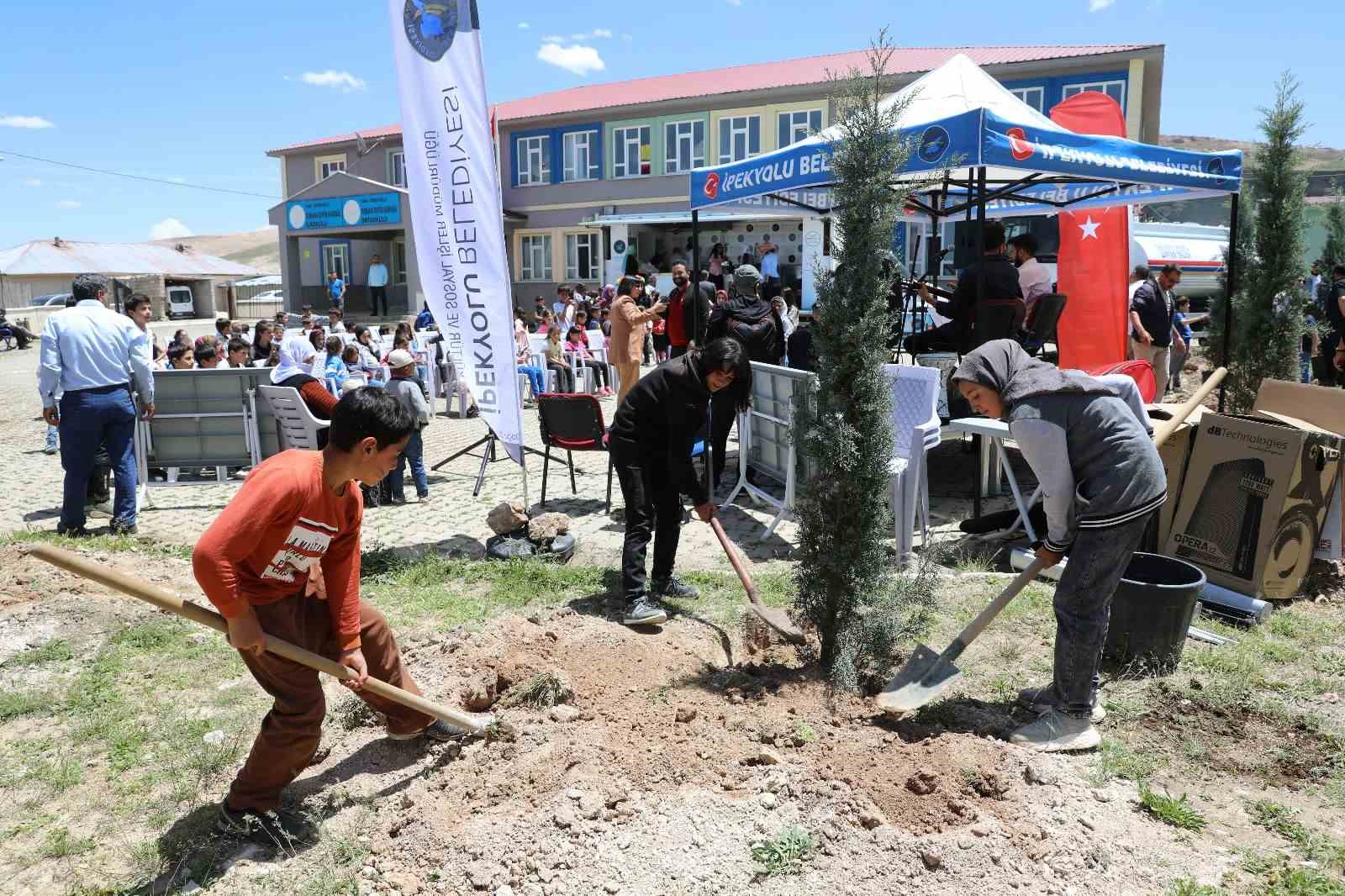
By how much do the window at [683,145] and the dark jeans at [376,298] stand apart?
11.2m

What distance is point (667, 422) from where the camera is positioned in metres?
5.19

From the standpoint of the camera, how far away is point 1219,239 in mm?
20953

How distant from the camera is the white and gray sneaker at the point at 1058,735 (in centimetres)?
371

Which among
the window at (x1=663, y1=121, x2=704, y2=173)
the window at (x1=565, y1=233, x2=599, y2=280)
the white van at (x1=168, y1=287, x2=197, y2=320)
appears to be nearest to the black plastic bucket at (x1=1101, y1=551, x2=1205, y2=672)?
the window at (x1=663, y1=121, x2=704, y2=173)

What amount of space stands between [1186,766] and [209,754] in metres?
3.90

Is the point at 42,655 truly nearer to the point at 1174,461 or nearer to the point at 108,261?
the point at 1174,461

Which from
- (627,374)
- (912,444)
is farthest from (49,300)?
(912,444)

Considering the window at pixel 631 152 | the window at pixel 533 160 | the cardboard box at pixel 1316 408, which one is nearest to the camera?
the cardboard box at pixel 1316 408

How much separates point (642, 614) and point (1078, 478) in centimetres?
235

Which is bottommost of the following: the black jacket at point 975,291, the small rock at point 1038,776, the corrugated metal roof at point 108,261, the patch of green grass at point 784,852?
the patch of green grass at point 784,852

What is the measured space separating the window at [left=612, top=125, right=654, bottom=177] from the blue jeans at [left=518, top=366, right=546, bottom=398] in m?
17.8

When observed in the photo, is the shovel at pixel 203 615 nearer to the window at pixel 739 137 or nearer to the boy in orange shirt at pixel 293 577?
the boy in orange shirt at pixel 293 577

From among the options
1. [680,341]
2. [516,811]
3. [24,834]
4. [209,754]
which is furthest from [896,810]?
[680,341]

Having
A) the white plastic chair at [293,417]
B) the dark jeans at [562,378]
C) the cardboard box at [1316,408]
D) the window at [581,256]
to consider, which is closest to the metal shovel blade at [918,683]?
the cardboard box at [1316,408]
